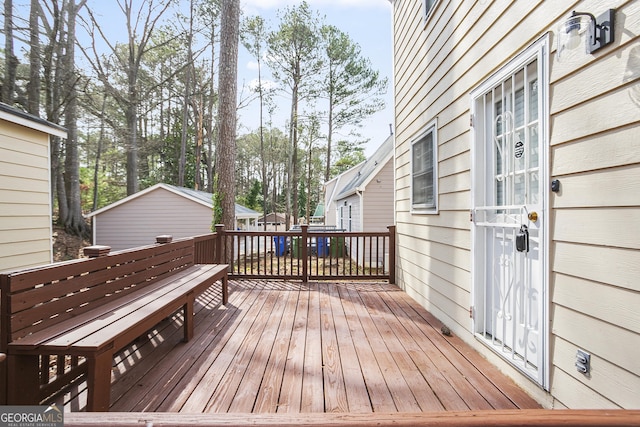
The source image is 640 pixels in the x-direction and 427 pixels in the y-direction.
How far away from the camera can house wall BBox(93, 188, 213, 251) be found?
1180 centimetres

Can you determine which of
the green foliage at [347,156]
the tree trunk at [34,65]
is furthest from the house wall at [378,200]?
the tree trunk at [34,65]

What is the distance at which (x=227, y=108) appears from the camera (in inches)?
241

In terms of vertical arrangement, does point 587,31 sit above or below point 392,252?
above

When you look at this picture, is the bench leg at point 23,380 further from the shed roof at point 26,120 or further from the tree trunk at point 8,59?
the tree trunk at point 8,59

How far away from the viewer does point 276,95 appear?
58.3 feet

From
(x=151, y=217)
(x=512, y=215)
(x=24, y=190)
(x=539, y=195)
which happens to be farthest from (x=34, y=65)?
(x=539, y=195)

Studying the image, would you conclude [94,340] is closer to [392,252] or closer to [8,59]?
[392,252]

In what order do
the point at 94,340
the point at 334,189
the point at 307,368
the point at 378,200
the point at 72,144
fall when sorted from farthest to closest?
the point at 334,189, the point at 72,144, the point at 378,200, the point at 307,368, the point at 94,340

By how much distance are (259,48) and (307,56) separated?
3404mm

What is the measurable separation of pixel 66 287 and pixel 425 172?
11.6 ft

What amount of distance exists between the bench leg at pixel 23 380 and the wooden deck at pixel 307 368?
0.68ft

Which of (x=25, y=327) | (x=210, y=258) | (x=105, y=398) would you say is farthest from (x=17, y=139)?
(x=105, y=398)

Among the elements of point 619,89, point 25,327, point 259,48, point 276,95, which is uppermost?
point 259,48

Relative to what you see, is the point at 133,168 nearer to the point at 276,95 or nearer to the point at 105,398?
the point at 276,95
